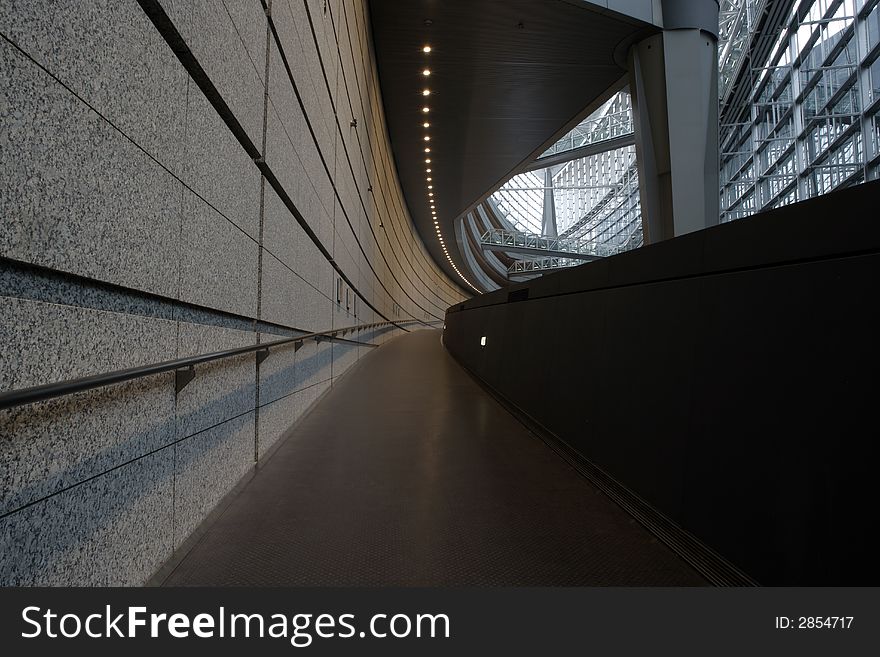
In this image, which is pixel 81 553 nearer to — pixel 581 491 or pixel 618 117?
pixel 581 491

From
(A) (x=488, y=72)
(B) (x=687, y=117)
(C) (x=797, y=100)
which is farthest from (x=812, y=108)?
(A) (x=488, y=72)

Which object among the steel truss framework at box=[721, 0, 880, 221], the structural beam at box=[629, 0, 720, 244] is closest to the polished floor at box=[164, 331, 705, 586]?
the structural beam at box=[629, 0, 720, 244]

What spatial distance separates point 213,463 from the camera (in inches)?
105

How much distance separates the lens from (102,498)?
166cm

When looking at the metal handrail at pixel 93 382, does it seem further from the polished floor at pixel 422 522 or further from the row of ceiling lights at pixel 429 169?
the row of ceiling lights at pixel 429 169

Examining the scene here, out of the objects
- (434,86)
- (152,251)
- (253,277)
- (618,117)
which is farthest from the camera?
(618,117)

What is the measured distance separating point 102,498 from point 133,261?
0.80 m

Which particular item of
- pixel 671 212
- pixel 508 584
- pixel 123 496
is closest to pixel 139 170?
pixel 123 496

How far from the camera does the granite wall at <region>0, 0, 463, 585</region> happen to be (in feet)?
4.35

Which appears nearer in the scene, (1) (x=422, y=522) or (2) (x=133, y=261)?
(2) (x=133, y=261)

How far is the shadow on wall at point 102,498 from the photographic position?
4.32ft

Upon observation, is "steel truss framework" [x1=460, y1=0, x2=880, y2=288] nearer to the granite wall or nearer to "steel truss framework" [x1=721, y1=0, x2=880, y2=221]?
"steel truss framework" [x1=721, y1=0, x2=880, y2=221]

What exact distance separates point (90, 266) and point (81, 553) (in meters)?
0.86

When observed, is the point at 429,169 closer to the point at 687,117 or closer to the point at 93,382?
the point at 687,117
